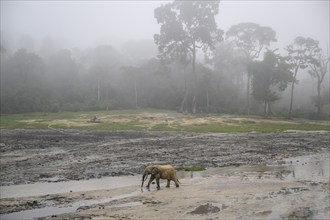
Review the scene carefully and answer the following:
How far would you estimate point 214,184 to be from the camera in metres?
17.6

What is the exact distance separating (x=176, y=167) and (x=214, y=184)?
6.04 m

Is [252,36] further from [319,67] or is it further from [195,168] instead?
[195,168]

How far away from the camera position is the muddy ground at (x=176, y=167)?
13.3 m

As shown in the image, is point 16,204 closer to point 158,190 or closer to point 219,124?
point 158,190

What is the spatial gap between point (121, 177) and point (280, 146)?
671 inches

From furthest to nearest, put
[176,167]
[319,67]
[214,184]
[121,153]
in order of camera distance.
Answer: [319,67], [121,153], [176,167], [214,184]

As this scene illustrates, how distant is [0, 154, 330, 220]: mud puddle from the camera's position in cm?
1405

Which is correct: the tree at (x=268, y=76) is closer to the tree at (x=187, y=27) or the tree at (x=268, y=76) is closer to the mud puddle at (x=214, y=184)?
the tree at (x=187, y=27)

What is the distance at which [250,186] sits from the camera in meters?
16.8

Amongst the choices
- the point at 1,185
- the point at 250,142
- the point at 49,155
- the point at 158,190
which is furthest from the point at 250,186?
the point at 250,142

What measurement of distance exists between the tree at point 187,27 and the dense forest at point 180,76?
160 mm

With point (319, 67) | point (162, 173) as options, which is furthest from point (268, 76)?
point (162, 173)

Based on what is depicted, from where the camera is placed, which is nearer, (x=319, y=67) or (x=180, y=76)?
(x=319, y=67)

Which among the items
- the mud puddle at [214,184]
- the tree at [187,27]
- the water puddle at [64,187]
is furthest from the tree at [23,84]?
the mud puddle at [214,184]
